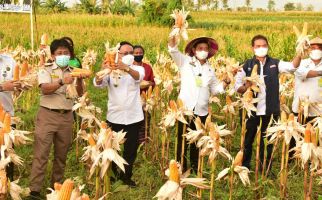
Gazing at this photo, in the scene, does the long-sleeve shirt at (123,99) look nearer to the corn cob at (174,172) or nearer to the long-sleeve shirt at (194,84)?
the long-sleeve shirt at (194,84)

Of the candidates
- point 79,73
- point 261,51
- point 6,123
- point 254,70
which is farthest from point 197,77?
point 6,123

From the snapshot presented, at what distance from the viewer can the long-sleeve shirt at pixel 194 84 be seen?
15.8ft

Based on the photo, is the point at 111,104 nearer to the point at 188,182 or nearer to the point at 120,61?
the point at 120,61

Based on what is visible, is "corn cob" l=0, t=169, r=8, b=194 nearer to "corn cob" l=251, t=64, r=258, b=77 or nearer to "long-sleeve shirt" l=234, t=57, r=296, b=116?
"corn cob" l=251, t=64, r=258, b=77

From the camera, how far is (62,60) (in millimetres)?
4211

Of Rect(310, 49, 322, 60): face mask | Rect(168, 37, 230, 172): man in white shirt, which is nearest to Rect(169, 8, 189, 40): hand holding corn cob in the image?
Rect(168, 37, 230, 172): man in white shirt

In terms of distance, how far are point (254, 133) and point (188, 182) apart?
2.88 meters

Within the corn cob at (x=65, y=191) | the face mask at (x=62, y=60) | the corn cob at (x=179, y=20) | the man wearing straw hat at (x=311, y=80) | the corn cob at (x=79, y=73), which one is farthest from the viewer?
the man wearing straw hat at (x=311, y=80)

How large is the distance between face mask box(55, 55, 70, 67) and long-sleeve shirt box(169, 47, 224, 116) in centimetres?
114

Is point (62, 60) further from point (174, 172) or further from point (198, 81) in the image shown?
point (174, 172)

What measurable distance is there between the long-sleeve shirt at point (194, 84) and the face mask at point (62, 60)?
3.74ft

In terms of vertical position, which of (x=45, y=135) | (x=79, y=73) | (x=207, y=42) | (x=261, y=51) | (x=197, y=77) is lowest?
(x=45, y=135)

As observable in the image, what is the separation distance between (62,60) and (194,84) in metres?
1.39

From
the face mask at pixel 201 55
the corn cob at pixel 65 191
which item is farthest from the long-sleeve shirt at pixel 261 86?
the corn cob at pixel 65 191
